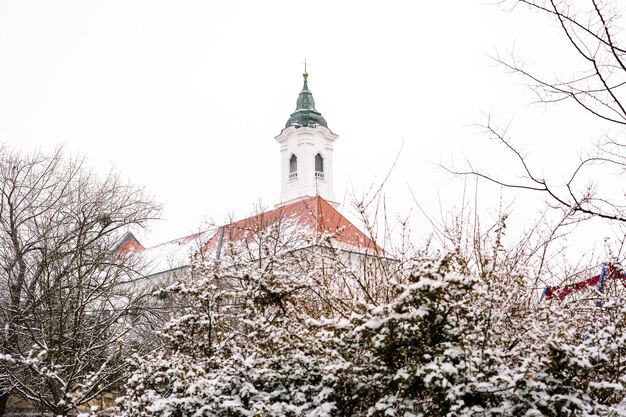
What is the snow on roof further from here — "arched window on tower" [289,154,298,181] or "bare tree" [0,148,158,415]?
"arched window on tower" [289,154,298,181]

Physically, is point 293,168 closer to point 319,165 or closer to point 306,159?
point 306,159

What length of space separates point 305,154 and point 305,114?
3.29 m

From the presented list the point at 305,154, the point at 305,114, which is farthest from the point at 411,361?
the point at 305,114

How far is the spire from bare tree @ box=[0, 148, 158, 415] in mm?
26547

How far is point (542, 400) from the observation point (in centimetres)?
316

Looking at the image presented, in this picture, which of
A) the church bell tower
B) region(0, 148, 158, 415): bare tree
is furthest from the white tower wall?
region(0, 148, 158, 415): bare tree

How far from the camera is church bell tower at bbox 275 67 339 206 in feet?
133

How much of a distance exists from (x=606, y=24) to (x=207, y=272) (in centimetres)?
366

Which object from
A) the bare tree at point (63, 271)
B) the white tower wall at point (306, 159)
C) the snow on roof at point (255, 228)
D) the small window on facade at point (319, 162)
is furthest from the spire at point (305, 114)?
the bare tree at point (63, 271)

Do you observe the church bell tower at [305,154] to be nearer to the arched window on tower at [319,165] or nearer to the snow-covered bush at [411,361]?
the arched window on tower at [319,165]

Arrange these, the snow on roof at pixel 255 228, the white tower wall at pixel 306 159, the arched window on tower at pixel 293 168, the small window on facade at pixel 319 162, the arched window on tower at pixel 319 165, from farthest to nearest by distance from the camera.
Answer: the arched window on tower at pixel 293 168 < the small window on facade at pixel 319 162 < the arched window on tower at pixel 319 165 < the white tower wall at pixel 306 159 < the snow on roof at pixel 255 228

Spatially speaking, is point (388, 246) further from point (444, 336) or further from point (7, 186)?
point (7, 186)

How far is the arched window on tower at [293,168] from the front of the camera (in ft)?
136

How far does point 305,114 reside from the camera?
42312 millimetres
